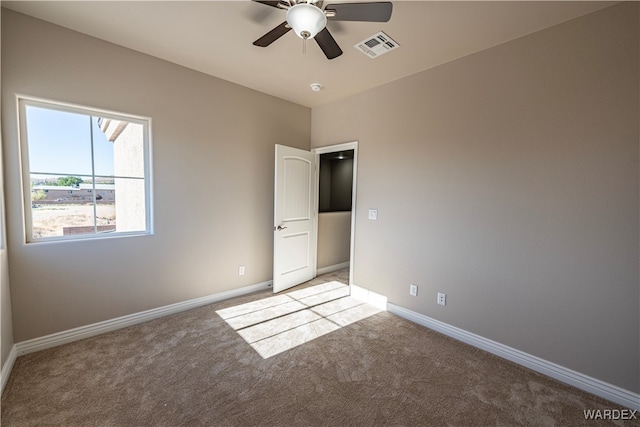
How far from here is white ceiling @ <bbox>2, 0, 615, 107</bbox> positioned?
1.86 metres

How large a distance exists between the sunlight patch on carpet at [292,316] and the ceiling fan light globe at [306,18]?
2.40 meters

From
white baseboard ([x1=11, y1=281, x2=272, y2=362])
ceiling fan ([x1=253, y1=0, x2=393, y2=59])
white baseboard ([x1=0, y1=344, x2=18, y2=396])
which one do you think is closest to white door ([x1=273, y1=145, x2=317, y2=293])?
white baseboard ([x1=11, y1=281, x2=272, y2=362])

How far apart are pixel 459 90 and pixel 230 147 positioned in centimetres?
257

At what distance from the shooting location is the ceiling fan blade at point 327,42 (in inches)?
69.2

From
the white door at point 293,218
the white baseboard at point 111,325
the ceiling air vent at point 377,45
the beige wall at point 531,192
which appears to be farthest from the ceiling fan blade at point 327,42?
the white baseboard at point 111,325

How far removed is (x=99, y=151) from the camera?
95.2 inches

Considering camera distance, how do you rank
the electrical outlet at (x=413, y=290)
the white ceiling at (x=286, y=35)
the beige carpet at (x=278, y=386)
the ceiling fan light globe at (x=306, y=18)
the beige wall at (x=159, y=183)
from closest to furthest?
the ceiling fan light globe at (x=306, y=18), the beige carpet at (x=278, y=386), the white ceiling at (x=286, y=35), the beige wall at (x=159, y=183), the electrical outlet at (x=413, y=290)

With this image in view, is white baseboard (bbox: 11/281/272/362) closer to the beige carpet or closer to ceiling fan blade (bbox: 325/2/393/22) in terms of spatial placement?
the beige carpet

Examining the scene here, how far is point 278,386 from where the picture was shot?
6.13 feet

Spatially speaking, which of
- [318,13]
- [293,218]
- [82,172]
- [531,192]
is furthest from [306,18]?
[293,218]

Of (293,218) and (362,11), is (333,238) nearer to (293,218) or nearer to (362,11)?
(293,218)

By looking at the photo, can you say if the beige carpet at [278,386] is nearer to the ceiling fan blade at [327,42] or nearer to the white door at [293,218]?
the white door at [293,218]

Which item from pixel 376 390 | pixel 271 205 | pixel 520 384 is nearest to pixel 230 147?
pixel 271 205

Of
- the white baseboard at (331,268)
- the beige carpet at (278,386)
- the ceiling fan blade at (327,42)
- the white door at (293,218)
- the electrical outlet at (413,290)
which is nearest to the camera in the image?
the beige carpet at (278,386)
